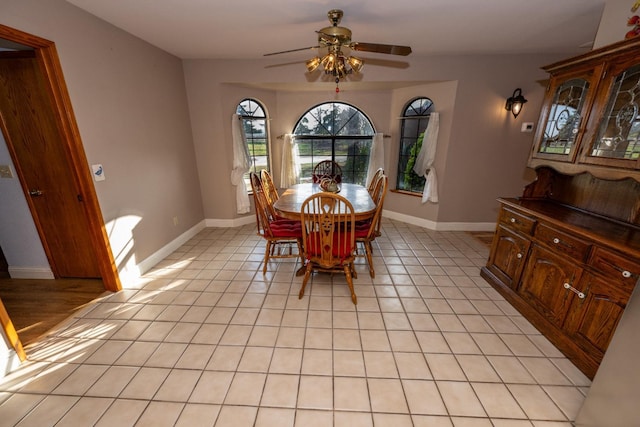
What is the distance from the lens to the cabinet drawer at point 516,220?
2033 millimetres

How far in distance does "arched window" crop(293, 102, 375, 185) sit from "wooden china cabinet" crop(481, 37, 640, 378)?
8.91ft

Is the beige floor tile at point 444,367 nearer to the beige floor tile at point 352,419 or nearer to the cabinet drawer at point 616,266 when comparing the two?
the beige floor tile at point 352,419

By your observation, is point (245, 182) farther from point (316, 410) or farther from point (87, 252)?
point (316, 410)

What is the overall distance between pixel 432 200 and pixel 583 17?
2342mm

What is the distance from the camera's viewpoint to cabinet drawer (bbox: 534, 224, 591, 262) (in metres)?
1.59

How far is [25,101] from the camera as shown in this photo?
81.6 inches

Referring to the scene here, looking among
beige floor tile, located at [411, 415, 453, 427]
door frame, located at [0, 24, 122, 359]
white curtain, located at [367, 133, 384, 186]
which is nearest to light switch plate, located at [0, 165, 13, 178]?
door frame, located at [0, 24, 122, 359]

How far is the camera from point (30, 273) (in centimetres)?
252

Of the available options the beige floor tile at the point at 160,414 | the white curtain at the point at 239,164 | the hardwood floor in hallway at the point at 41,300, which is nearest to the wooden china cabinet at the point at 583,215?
the beige floor tile at the point at 160,414

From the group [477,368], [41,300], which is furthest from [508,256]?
[41,300]

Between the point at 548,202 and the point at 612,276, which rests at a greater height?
the point at 548,202

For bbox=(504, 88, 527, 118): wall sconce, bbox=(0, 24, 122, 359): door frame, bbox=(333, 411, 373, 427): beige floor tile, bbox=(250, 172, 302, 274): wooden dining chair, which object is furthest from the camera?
bbox=(504, 88, 527, 118): wall sconce

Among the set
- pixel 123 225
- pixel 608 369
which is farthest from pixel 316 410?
pixel 123 225

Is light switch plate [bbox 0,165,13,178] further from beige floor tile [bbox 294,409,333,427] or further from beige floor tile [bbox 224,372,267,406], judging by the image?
beige floor tile [bbox 294,409,333,427]
